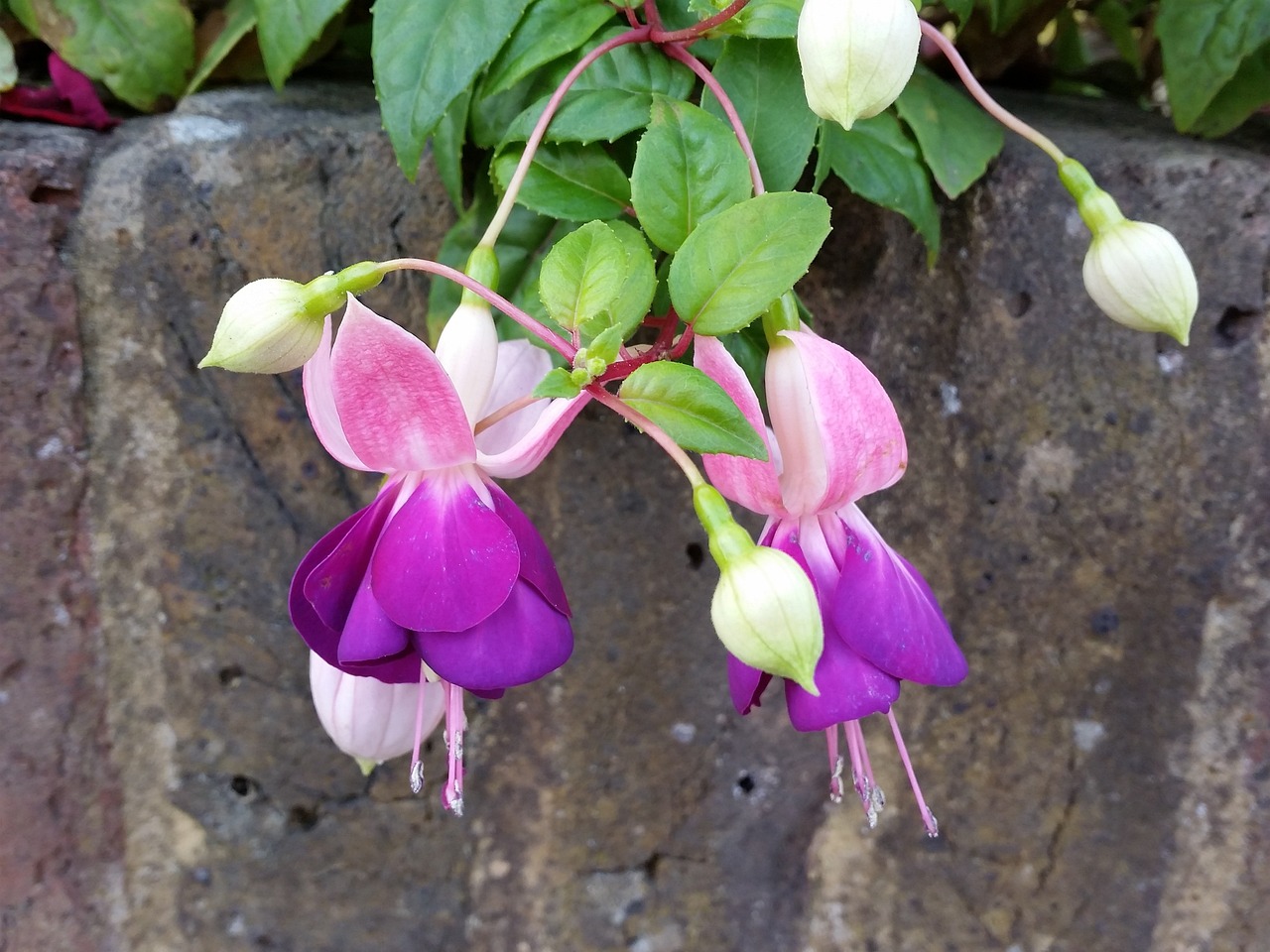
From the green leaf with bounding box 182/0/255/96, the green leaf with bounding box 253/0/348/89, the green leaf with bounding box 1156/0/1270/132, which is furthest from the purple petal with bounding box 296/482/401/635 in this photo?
the green leaf with bounding box 1156/0/1270/132

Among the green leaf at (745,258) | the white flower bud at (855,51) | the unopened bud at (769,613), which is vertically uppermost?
the white flower bud at (855,51)

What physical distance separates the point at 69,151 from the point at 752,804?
769 mm

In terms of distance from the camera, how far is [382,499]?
0.48 metres

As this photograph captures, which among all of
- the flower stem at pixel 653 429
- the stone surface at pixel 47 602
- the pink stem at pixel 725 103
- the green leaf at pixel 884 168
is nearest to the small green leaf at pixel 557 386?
the flower stem at pixel 653 429

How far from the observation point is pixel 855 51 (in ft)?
1.35

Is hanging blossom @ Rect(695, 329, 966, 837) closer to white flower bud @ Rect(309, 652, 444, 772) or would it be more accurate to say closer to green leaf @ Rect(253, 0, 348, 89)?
white flower bud @ Rect(309, 652, 444, 772)

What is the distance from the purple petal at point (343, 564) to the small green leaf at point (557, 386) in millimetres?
108

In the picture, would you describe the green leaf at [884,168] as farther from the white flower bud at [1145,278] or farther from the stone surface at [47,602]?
the stone surface at [47,602]

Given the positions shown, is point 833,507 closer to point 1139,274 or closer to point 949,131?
point 1139,274

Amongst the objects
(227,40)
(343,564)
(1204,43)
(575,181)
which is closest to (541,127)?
(575,181)

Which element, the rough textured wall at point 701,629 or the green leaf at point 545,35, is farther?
the rough textured wall at point 701,629

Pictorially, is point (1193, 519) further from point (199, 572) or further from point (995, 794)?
point (199, 572)

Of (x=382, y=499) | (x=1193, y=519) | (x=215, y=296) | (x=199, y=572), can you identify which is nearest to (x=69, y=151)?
(x=215, y=296)

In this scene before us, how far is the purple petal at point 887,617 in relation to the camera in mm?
446
